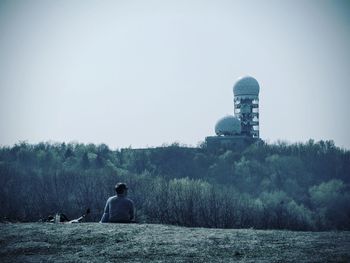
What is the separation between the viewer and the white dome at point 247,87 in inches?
2810

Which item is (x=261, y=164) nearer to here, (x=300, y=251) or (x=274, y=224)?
(x=274, y=224)

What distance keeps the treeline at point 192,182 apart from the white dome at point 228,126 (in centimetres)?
458

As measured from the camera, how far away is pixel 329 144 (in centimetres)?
8700

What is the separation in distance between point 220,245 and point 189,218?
31679 mm

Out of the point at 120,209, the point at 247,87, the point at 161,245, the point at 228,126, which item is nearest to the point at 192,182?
the point at 228,126

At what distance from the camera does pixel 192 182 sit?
59.1 metres

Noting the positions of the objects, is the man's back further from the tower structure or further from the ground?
→ the tower structure

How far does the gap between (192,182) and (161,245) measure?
4995 cm

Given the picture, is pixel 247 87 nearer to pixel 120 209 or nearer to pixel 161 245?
pixel 120 209

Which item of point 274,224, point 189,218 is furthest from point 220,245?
point 274,224

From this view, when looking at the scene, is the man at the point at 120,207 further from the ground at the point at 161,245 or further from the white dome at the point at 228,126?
the white dome at the point at 228,126

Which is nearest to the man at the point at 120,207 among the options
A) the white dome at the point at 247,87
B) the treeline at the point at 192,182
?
the treeline at the point at 192,182

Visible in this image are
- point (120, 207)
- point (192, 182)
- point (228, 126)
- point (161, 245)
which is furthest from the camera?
point (228, 126)

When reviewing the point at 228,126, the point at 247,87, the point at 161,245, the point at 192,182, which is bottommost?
the point at 161,245
